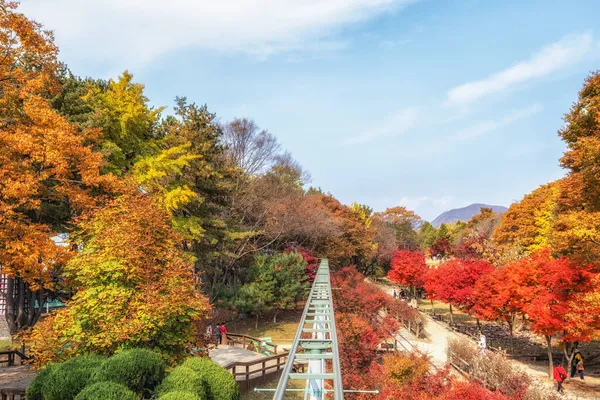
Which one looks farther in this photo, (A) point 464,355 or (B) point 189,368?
(A) point 464,355

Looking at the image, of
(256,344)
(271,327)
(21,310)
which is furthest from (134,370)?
(271,327)

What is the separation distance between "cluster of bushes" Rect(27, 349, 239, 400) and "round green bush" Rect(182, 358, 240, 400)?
0.14 metres

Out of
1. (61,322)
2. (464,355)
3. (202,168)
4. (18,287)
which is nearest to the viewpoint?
(61,322)

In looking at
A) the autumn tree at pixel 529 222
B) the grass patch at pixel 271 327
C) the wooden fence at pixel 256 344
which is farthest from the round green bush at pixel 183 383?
the autumn tree at pixel 529 222

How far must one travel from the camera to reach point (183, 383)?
7.51 metres

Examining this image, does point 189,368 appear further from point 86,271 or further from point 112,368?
point 86,271

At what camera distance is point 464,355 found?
17.3m

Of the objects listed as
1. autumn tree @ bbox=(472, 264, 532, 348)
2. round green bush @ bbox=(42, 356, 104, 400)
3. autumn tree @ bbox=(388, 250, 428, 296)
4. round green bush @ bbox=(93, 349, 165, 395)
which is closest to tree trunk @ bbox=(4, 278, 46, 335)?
round green bush @ bbox=(42, 356, 104, 400)

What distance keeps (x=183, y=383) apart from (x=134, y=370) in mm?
999

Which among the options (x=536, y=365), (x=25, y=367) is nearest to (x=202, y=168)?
(x=25, y=367)

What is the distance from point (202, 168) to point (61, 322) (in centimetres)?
1315

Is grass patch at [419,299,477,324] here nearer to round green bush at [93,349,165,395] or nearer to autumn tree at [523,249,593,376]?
autumn tree at [523,249,593,376]

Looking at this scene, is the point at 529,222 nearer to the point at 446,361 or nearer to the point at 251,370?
the point at 446,361

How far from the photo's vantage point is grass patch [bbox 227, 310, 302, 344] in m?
23.9
